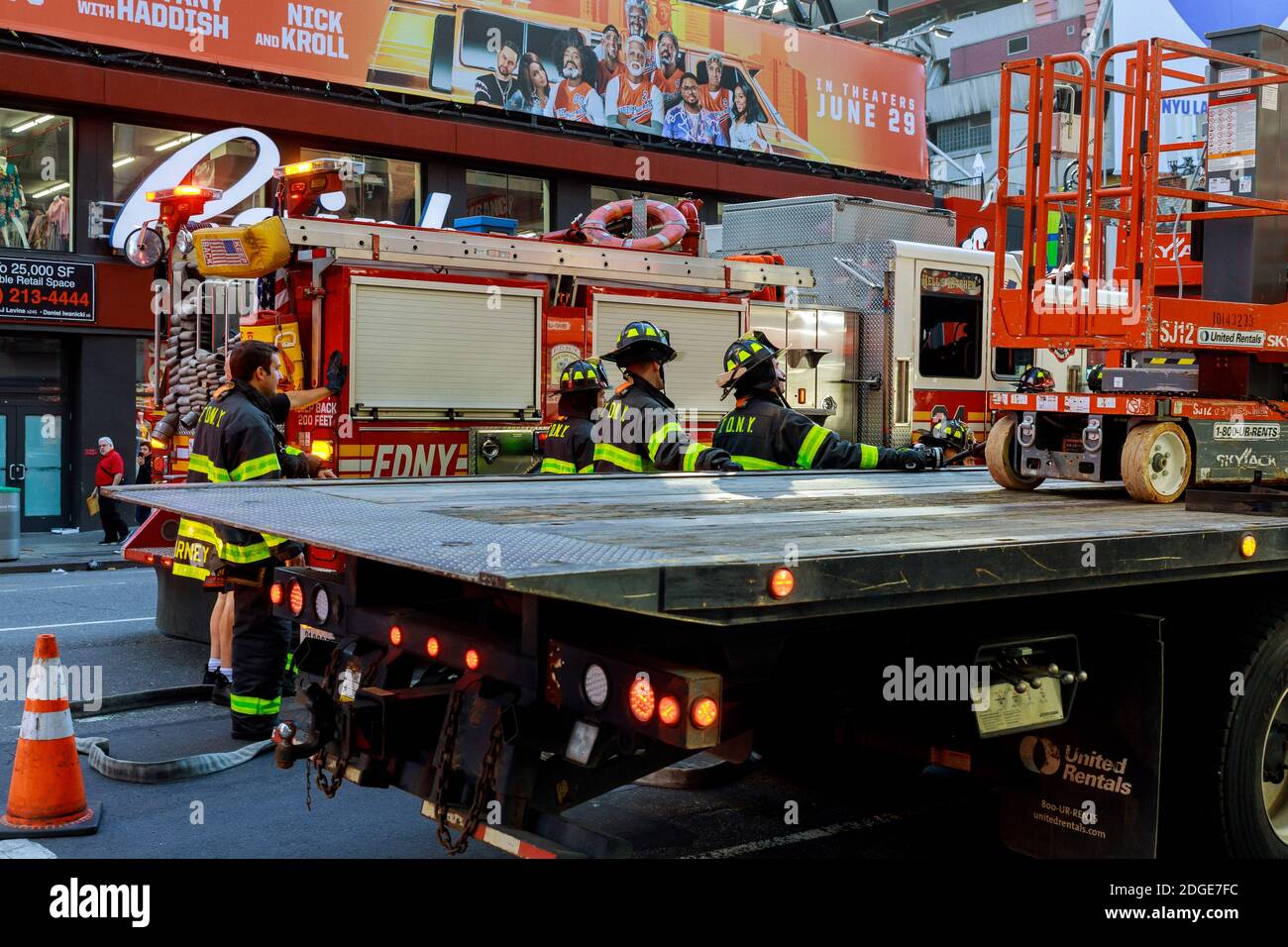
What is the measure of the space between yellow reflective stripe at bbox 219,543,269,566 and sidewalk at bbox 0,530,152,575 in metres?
8.95

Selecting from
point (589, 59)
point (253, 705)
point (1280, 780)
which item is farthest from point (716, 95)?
point (1280, 780)

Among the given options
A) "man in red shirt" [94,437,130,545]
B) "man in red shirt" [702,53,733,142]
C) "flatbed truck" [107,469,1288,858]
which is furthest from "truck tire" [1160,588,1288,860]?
"man in red shirt" [702,53,733,142]

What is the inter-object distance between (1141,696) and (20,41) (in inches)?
723

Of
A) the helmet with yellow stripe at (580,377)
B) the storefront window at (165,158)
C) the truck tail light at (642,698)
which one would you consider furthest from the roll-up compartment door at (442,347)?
the storefront window at (165,158)

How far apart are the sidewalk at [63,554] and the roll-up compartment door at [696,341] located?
7396 millimetres

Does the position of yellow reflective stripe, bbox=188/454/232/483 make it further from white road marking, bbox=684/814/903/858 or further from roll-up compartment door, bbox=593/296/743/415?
roll-up compartment door, bbox=593/296/743/415

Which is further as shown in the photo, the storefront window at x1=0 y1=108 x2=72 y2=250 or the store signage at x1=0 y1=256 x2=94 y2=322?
the storefront window at x1=0 y1=108 x2=72 y2=250

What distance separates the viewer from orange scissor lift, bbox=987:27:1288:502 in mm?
5480

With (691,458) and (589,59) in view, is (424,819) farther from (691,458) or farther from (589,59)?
(589,59)

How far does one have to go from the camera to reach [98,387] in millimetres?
19688

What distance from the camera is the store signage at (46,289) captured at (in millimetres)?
18453

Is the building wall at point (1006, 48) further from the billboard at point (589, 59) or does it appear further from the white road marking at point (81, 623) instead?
the white road marking at point (81, 623)
